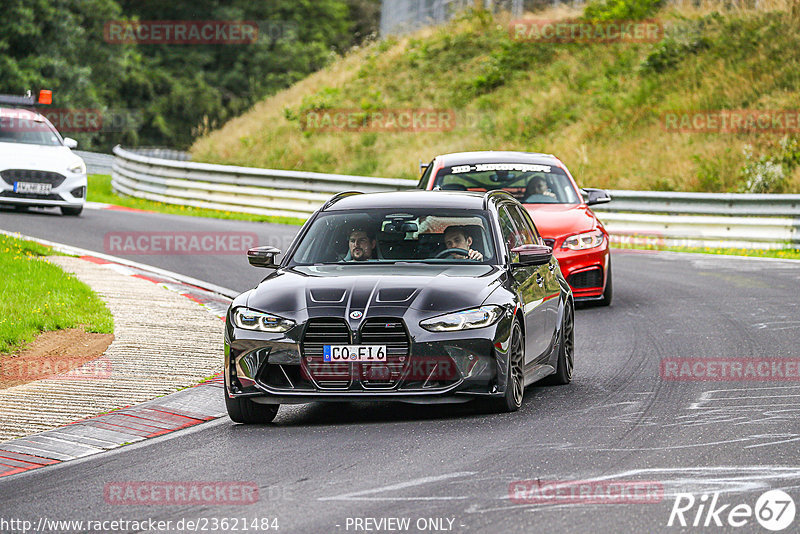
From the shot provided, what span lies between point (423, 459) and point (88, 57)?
164ft

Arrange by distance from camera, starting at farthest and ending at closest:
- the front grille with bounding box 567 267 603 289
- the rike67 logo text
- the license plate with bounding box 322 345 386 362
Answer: the front grille with bounding box 567 267 603 289, the license plate with bounding box 322 345 386 362, the rike67 logo text

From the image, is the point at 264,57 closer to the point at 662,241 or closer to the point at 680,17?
the point at 680,17

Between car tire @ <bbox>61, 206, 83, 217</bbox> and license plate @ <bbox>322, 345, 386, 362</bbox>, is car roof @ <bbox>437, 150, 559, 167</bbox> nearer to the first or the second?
license plate @ <bbox>322, 345, 386, 362</bbox>

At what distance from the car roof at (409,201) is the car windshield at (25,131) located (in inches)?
626

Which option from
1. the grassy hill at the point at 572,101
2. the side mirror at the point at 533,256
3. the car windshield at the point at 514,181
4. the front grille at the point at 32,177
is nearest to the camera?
the side mirror at the point at 533,256

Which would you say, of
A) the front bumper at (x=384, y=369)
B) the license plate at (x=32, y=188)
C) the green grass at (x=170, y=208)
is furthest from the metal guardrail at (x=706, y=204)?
the front bumper at (x=384, y=369)

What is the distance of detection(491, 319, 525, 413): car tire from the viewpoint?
8.79m

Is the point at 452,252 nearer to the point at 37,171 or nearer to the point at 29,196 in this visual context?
the point at 37,171

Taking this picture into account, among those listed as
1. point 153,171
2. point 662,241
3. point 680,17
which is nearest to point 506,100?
point 680,17

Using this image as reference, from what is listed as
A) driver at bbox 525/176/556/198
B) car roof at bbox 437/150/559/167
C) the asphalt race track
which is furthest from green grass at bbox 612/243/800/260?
the asphalt race track

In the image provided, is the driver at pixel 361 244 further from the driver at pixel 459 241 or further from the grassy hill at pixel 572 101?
the grassy hill at pixel 572 101

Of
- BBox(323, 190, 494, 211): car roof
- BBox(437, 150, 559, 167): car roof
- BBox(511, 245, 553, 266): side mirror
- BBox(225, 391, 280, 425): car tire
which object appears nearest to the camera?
BBox(225, 391, 280, 425): car tire

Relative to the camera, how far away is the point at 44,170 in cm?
2394

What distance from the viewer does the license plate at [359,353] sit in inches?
330
